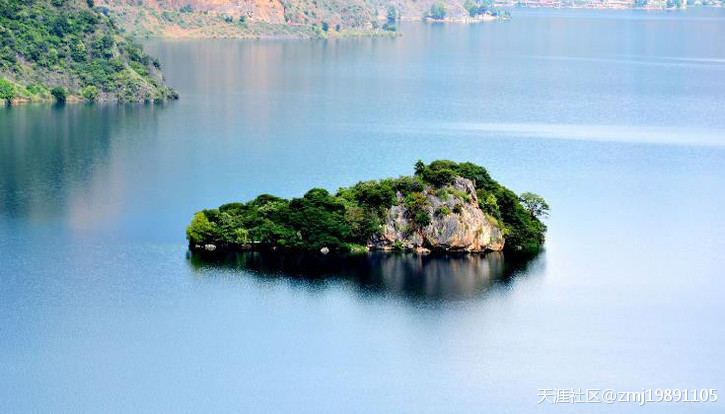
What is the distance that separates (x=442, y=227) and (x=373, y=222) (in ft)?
12.2

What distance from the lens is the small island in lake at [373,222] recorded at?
239 ft

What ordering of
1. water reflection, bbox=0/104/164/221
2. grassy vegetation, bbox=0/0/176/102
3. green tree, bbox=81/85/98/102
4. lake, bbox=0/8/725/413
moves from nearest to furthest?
lake, bbox=0/8/725/413 → water reflection, bbox=0/104/164/221 → grassy vegetation, bbox=0/0/176/102 → green tree, bbox=81/85/98/102

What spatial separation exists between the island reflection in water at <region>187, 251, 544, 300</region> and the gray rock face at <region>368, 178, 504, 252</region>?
0.65 m

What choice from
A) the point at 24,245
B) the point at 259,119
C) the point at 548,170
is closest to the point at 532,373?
the point at 24,245

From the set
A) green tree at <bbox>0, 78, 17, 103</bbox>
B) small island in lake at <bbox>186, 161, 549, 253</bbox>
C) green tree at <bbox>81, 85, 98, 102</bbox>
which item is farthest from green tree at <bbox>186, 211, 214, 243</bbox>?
green tree at <bbox>81, 85, 98, 102</bbox>

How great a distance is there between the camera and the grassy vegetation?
409 feet

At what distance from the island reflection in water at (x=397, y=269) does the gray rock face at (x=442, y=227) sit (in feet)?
2.13

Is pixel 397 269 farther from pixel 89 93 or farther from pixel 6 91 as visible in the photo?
pixel 89 93

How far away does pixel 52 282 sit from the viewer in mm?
67188

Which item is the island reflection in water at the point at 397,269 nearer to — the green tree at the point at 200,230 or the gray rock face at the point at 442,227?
the gray rock face at the point at 442,227

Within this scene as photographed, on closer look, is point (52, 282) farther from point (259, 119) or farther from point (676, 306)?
point (259, 119)

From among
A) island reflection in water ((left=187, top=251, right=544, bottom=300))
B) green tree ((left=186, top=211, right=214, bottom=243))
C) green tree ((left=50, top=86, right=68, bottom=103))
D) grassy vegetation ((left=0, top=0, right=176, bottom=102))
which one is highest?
grassy vegetation ((left=0, top=0, right=176, bottom=102))

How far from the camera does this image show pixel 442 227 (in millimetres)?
73062

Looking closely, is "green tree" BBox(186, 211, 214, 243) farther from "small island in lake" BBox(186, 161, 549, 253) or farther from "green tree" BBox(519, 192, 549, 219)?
"green tree" BBox(519, 192, 549, 219)
